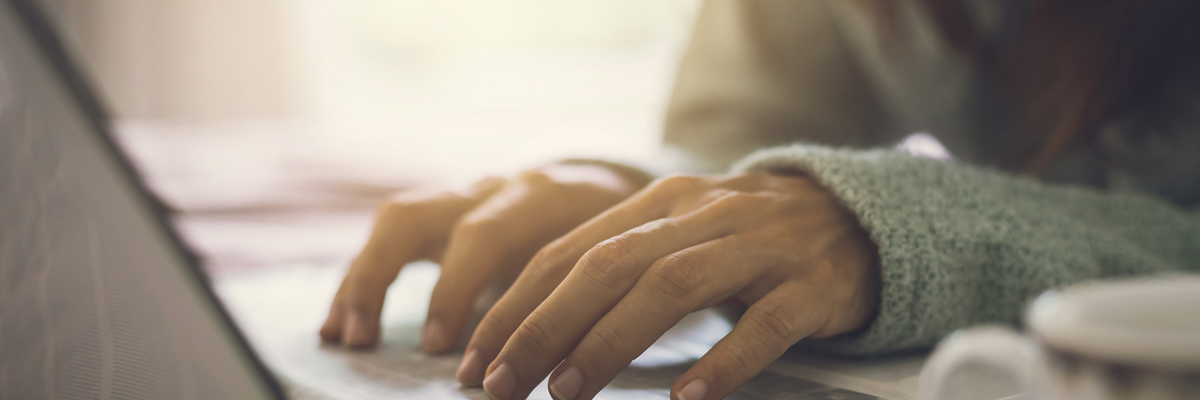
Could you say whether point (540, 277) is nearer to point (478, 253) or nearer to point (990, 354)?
point (478, 253)

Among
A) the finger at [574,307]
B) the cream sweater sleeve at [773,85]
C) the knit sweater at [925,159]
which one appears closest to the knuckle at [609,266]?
the finger at [574,307]

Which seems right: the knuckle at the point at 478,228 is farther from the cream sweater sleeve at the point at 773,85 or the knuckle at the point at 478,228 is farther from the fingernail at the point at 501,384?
the cream sweater sleeve at the point at 773,85

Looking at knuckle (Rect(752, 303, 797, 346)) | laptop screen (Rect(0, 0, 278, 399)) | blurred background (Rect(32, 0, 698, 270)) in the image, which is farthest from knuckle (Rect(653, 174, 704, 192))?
blurred background (Rect(32, 0, 698, 270))

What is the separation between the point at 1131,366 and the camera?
0.12 m

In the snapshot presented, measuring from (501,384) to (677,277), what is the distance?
0.29 ft

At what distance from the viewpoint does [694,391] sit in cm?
28

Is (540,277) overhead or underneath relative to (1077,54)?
underneath

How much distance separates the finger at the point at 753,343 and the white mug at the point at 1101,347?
119 millimetres

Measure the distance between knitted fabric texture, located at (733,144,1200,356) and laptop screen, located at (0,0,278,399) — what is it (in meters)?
0.28

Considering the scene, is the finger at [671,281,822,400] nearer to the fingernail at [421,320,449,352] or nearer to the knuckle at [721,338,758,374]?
the knuckle at [721,338,758,374]

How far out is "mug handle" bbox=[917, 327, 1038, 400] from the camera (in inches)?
6.0

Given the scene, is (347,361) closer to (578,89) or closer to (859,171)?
(859,171)

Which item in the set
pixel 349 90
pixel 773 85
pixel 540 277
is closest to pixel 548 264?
pixel 540 277

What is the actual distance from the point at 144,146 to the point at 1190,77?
1446 millimetres
